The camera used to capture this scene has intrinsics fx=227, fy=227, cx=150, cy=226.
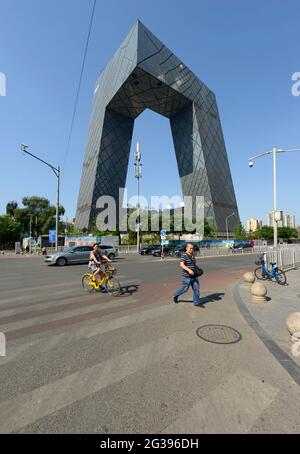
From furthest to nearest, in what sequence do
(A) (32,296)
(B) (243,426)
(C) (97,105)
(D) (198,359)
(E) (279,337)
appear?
(C) (97,105)
(A) (32,296)
(E) (279,337)
(D) (198,359)
(B) (243,426)

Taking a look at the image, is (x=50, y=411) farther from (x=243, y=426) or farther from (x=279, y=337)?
(x=279, y=337)

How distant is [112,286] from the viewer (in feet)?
25.6

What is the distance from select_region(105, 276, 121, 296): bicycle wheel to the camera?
7.61m

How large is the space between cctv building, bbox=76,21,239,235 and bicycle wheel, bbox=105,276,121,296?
5154 centimetres

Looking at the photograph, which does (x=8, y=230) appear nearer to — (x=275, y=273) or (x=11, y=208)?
(x=11, y=208)

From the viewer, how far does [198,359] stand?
347cm

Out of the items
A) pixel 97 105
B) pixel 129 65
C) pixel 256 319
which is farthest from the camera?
pixel 97 105

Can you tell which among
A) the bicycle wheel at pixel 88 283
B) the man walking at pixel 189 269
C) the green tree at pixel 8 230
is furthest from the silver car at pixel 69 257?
the green tree at pixel 8 230

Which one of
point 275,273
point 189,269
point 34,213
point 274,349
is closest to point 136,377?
point 274,349

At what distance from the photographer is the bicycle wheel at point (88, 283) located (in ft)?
25.2

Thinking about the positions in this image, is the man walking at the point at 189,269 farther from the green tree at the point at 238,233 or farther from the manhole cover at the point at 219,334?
the green tree at the point at 238,233

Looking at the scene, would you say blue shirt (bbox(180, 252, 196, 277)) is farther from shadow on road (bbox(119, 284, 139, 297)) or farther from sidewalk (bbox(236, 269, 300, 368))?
shadow on road (bbox(119, 284, 139, 297))

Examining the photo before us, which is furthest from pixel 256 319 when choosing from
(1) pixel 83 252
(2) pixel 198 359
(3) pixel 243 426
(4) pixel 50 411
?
(1) pixel 83 252
